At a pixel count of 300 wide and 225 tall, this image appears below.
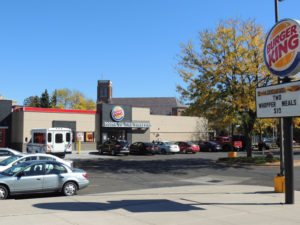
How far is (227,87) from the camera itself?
21953mm

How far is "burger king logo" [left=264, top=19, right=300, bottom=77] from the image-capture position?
985 cm

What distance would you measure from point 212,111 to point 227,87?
2.09m

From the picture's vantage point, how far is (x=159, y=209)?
9195mm

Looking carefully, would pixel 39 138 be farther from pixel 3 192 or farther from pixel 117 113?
pixel 3 192

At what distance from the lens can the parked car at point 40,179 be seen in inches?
441

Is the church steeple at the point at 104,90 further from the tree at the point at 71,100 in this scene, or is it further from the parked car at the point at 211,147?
the parked car at the point at 211,147

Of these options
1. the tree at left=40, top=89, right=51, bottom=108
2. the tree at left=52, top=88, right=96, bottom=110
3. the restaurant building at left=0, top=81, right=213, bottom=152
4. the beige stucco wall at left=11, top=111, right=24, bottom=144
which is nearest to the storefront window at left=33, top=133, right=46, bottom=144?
the restaurant building at left=0, top=81, right=213, bottom=152

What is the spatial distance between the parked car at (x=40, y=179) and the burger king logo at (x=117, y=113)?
28.1 m

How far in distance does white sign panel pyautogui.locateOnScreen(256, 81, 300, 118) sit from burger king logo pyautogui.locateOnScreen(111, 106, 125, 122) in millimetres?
30578

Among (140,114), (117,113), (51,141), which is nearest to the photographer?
(51,141)

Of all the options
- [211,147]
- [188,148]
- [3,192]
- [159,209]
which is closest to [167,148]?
[188,148]

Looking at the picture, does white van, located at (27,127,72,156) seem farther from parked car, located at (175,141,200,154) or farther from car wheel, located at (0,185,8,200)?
car wheel, located at (0,185,8,200)

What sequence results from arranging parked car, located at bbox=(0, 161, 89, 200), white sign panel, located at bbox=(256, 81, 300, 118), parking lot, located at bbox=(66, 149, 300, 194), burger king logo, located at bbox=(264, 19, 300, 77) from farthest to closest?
parking lot, located at bbox=(66, 149, 300, 194) → parked car, located at bbox=(0, 161, 89, 200) → burger king logo, located at bbox=(264, 19, 300, 77) → white sign panel, located at bbox=(256, 81, 300, 118)

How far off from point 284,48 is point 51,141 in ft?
69.2
